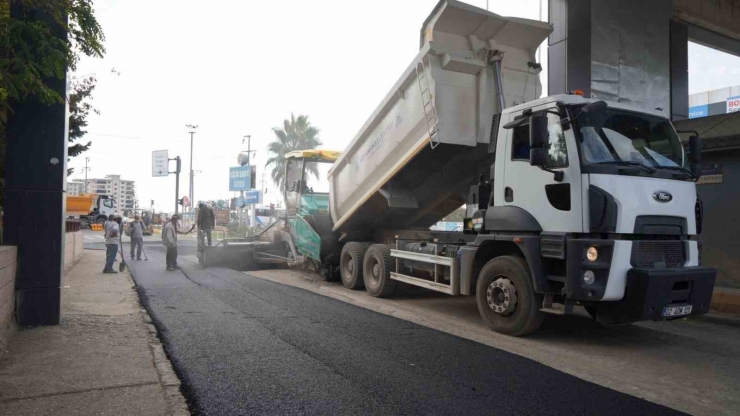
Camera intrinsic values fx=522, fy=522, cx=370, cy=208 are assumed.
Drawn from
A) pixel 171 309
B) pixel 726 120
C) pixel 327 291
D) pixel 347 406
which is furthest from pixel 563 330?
pixel 726 120

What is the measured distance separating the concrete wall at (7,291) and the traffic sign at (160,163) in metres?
35.8

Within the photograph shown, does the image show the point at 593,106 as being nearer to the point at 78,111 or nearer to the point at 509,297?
the point at 509,297

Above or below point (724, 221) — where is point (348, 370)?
below

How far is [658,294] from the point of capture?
17.0 feet

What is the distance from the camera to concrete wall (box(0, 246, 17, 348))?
5.20m

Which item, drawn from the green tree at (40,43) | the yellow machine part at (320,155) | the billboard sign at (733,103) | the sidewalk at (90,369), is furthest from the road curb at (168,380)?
the billboard sign at (733,103)

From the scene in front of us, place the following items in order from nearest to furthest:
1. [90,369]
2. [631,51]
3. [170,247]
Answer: [90,369], [631,51], [170,247]

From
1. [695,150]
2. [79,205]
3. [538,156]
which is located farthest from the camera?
[79,205]

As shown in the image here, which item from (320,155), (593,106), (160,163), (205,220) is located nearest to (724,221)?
(593,106)

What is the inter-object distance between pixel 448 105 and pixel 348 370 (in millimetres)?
4081

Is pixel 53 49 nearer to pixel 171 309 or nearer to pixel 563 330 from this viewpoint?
pixel 171 309

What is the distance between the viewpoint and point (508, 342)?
5852mm

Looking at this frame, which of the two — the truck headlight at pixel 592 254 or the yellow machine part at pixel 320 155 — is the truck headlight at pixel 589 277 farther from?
the yellow machine part at pixel 320 155

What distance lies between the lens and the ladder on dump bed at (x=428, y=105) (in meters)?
7.16
